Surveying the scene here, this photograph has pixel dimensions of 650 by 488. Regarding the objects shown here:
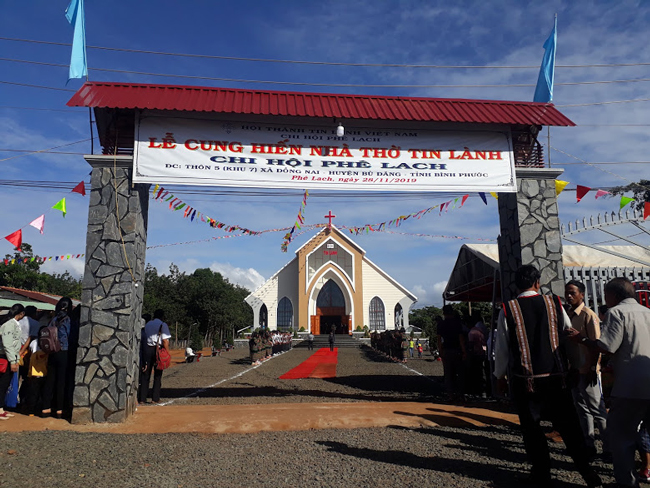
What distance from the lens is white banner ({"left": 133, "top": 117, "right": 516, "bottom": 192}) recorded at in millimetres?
7105

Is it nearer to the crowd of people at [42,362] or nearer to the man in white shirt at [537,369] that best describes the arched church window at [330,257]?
the crowd of people at [42,362]

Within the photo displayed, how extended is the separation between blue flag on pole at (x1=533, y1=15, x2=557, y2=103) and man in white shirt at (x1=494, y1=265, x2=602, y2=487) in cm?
587

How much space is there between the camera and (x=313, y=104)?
7.46 metres

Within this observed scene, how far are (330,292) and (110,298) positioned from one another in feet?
91.0

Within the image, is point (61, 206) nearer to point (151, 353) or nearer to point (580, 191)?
point (151, 353)

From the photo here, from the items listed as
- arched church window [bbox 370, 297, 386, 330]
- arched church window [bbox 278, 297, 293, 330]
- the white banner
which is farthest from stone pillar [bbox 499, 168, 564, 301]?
arched church window [bbox 278, 297, 293, 330]

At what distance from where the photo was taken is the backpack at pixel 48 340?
20.5ft

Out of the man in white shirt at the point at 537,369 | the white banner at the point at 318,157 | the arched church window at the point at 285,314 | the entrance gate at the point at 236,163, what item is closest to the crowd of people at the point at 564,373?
the man in white shirt at the point at 537,369

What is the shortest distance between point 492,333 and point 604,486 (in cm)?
375

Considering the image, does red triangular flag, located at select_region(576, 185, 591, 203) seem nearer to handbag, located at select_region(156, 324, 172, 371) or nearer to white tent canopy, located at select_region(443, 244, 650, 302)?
white tent canopy, located at select_region(443, 244, 650, 302)

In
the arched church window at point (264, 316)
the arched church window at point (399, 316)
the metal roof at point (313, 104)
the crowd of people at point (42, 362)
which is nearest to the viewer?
the crowd of people at point (42, 362)

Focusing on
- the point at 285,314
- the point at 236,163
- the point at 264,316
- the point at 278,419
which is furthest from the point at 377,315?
the point at 278,419

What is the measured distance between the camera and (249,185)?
7164 millimetres

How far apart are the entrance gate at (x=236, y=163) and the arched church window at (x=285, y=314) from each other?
26566mm
